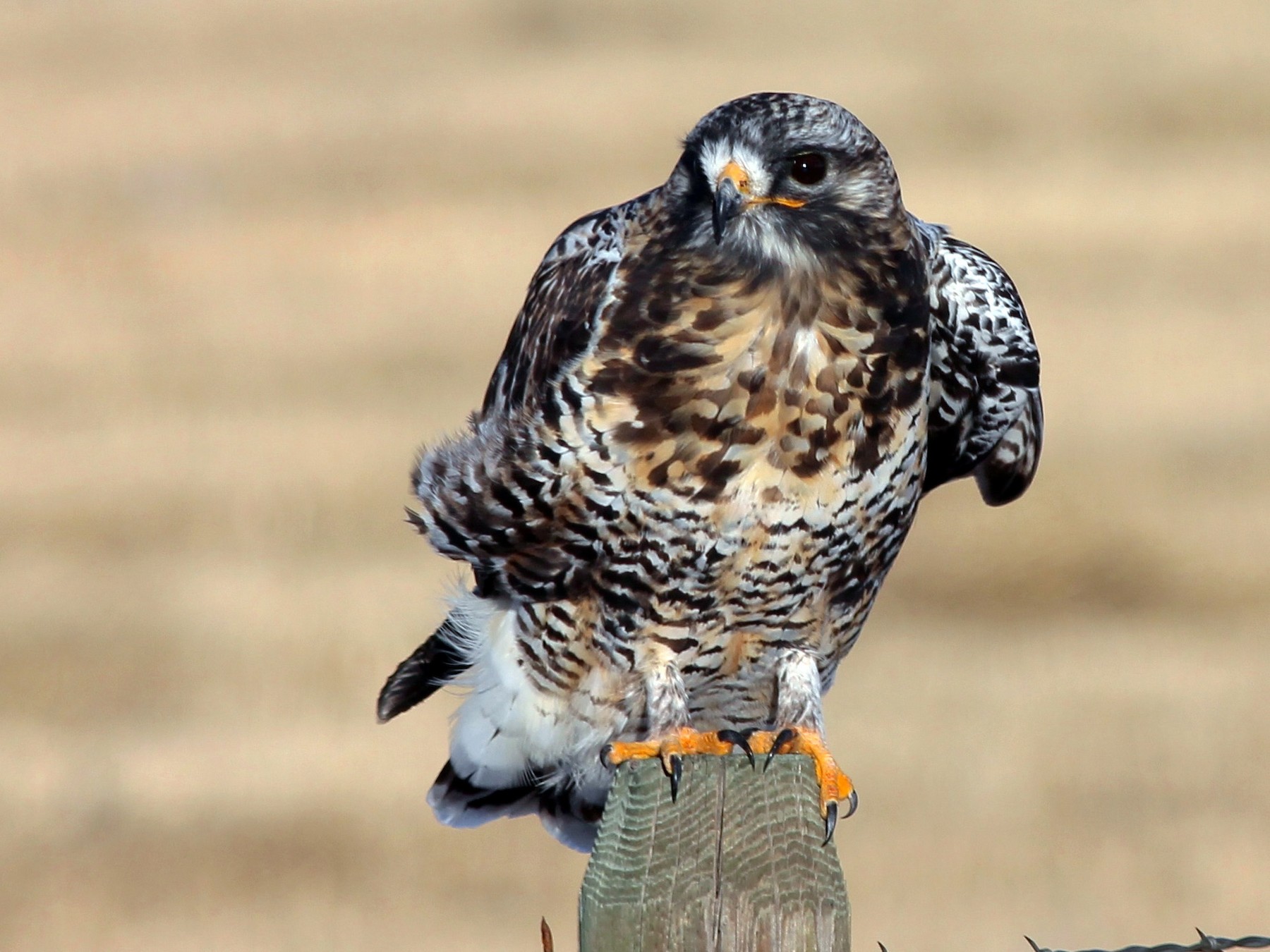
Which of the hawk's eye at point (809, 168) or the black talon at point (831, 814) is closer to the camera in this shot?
the black talon at point (831, 814)

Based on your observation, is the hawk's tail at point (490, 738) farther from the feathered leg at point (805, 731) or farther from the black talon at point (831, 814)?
the black talon at point (831, 814)

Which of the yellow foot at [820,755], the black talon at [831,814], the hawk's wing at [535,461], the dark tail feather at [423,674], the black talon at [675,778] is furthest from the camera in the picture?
the dark tail feather at [423,674]

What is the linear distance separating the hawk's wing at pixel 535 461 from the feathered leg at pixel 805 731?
541 millimetres

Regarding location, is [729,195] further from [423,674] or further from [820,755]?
[423,674]

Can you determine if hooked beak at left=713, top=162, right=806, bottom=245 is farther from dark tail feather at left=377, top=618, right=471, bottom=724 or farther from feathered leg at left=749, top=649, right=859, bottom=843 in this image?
dark tail feather at left=377, top=618, right=471, bottom=724

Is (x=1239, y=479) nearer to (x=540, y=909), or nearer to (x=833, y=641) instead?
(x=540, y=909)

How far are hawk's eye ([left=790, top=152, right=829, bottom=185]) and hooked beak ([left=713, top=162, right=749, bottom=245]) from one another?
139 mm

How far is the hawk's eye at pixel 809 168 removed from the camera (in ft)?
12.9

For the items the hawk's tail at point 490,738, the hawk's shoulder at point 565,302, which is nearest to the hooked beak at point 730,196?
the hawk's shoulder at point 565,302

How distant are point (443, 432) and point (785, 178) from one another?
4597mm

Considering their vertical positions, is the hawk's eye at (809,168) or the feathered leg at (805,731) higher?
the hawk's eye at (809,168)

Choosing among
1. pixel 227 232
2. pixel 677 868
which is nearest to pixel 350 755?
pixel 227 232

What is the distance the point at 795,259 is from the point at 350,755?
15.6ft

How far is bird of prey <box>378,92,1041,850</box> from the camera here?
4012 millimetres
